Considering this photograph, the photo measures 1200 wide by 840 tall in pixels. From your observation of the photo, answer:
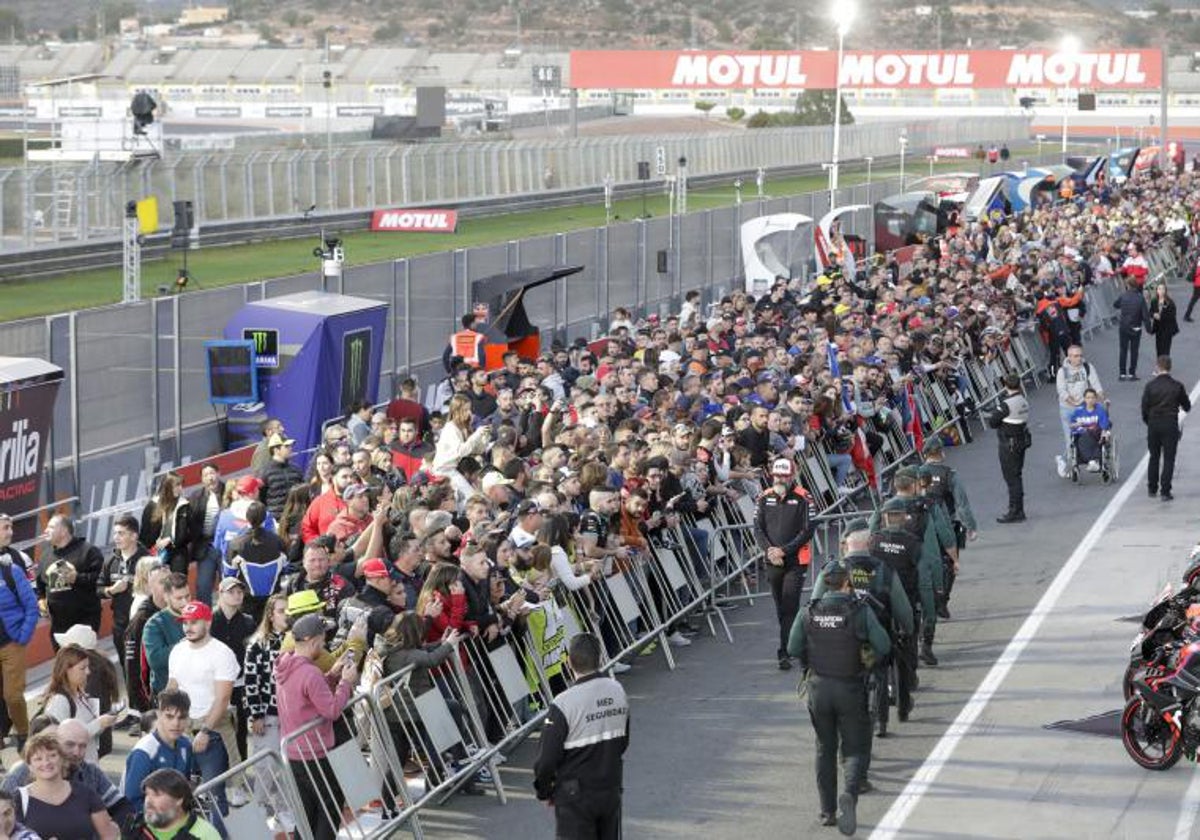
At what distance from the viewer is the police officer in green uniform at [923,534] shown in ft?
51.1

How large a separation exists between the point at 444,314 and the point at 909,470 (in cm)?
1466

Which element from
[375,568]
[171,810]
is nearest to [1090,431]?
[375,568]

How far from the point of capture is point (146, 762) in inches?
405

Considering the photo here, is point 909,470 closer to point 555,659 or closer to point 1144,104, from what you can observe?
point 555,659

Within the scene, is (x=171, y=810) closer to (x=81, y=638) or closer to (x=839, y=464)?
(x=81, y=638)

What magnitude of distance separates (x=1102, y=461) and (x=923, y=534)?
930cm

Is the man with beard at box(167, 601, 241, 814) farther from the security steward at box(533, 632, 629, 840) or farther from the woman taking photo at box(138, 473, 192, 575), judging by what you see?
the woman taking photo at box(138, 473, 192, 575)

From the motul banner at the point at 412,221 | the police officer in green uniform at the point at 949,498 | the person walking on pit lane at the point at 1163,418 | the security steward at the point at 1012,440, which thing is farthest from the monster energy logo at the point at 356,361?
the motul banner at the point at 412,221

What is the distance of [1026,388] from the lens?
1252 inches

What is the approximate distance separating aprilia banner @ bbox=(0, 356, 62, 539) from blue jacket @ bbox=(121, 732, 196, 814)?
8.94 m

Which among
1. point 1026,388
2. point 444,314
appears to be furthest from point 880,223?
point 444,314

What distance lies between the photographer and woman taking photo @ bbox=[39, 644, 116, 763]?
11.3 m

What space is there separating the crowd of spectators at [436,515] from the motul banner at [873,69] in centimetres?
6764

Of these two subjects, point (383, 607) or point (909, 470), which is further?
point (909, 470)
